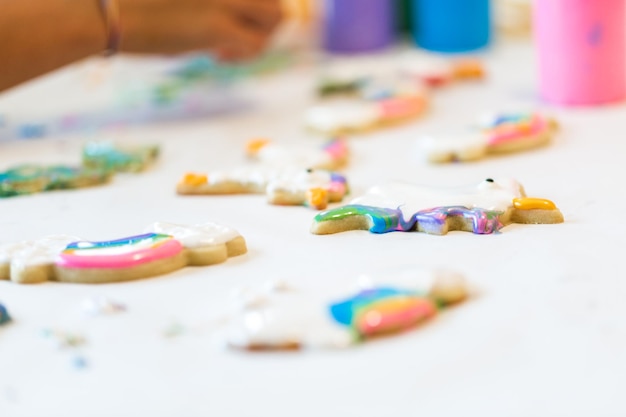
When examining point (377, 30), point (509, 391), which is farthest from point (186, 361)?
point (377, 30)

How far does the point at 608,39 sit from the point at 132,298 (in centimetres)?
51

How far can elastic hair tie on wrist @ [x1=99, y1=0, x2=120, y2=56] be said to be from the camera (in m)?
0.90

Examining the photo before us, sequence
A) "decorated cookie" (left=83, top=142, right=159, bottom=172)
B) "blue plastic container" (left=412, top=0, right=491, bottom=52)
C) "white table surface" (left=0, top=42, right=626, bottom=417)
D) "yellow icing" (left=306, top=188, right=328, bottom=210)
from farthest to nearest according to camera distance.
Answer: "blue plastic container" (left=412, top=0, right=491, bottom=52)
"decorated cookie" (left=83, top=142, right=159, bottom=172)
"yellow icing" (left=306, top=188, right=328, bottom=210)
"white table surface" (left=0, top=42, right=626, bottom=417)

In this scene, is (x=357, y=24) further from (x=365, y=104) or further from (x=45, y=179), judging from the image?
(x=45, y=179)

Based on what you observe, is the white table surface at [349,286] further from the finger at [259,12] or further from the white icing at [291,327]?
the finger at [259,12]

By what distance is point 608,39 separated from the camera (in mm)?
818

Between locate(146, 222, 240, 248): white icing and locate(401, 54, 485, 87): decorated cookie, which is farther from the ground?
locate(401, 54, 485, 87): decorated cookie

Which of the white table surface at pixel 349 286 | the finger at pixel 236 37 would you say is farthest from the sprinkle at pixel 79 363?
the finger at pixel 236 37

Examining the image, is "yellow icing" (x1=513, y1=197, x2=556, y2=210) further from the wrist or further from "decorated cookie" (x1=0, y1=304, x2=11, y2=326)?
the wrist

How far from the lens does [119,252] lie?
21.4 inches

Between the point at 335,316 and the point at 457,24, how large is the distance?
2.32ft

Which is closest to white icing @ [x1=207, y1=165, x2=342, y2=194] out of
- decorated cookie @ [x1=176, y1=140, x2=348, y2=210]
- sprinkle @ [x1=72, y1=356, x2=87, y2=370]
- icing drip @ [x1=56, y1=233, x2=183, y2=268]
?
decorated cookie @ [x1=176, y1=140, x2=348, y2=210]

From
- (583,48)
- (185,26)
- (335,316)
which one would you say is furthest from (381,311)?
(185,26)

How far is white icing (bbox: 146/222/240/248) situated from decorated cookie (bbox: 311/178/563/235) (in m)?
0.06
